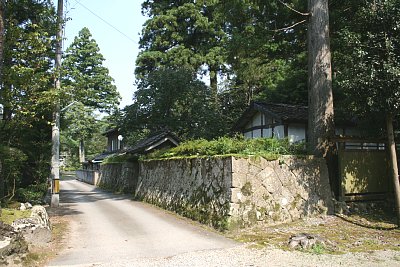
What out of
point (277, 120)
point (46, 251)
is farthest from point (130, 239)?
point (277, 120)

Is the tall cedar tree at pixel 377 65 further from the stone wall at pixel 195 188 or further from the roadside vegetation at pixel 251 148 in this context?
the stone wall at pixel 195 188

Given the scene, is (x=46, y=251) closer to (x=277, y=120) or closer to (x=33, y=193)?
(x=33, y=193)

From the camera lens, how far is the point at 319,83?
11648 mm

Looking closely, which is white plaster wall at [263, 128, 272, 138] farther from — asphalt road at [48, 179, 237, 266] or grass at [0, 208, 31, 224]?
grass at [0, 208, 31, 224]

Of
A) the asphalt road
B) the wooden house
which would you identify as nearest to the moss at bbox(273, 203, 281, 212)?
the asphalt road

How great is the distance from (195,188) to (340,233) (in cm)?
494

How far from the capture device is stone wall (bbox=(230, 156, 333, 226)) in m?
9.54

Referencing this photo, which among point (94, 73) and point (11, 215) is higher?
point (94, 73)

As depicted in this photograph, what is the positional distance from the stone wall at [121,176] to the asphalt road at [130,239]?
995 cm

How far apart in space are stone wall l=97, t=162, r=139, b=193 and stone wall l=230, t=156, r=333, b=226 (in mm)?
A: 14094

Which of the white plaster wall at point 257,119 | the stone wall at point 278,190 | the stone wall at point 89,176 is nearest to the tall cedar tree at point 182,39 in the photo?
the white plaster wall at point 257,119

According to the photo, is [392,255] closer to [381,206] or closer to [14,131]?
[381,206]

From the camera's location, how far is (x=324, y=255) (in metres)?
6.95

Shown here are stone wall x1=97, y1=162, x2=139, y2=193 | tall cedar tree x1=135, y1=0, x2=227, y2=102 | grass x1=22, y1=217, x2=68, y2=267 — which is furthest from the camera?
tall cedar tree x1=135, y1=0, x2=227, y2=102
